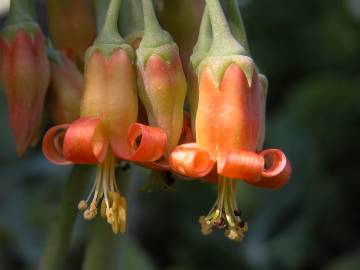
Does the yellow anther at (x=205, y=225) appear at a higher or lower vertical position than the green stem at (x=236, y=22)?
lower

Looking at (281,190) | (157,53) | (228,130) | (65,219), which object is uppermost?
(157,53)

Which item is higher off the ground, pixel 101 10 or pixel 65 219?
pixel 101 10

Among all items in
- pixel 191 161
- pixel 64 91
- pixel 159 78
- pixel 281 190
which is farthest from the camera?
pixel 281 190

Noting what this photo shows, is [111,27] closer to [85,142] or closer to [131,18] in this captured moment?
[131,18]

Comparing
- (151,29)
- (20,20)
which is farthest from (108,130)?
(20,20)

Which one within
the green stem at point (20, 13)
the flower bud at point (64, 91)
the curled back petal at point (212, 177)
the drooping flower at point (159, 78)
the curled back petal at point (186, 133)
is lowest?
the curled back petal at point (212, 177)

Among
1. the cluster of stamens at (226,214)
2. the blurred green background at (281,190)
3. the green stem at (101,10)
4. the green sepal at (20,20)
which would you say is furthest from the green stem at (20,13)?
the blurred green background at (281,190)

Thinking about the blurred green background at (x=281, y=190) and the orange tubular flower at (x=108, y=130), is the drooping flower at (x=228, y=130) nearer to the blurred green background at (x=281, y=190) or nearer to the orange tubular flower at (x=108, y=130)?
the orange tubular flower at (x=108, y=130)
